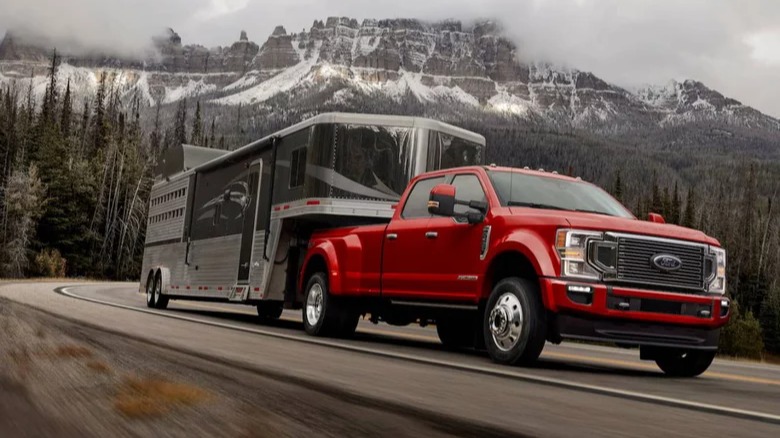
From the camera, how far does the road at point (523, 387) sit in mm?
4387

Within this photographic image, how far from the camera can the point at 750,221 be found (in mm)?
135250

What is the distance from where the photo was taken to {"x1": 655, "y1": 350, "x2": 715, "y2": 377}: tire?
8703mm

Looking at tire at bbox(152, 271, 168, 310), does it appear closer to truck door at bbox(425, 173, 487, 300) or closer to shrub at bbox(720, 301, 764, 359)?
truck door at bbox(425, 173, 487, 300)

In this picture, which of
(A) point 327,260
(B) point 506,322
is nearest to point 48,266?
(A) point 327,260

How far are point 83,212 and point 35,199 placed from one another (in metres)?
11.5

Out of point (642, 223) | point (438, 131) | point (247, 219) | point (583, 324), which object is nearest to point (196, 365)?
point (583, 324)

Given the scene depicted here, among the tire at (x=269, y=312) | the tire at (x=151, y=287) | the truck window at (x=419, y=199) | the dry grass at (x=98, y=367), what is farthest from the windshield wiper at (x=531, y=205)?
the tire at (x=151, y=287)

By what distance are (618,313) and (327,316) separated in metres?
4.52

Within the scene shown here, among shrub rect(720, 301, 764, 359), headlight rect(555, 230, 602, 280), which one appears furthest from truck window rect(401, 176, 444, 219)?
shrub rect(720, 301, 764, 359)

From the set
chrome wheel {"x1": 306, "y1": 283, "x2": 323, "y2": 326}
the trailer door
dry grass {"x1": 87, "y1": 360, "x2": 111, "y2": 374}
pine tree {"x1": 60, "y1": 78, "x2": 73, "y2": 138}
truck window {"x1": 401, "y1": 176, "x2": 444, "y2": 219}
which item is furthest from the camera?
pine tree {"x1": 60, "y1": 78, "x2": 73, "y2": 138}

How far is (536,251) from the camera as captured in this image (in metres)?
8.17

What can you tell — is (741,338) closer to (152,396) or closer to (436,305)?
(436,305)

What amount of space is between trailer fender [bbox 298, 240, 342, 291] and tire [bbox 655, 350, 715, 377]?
416 centimetres

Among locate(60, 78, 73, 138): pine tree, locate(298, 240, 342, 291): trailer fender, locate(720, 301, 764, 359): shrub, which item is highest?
locate(60, 78, 73, 138): pine tree
